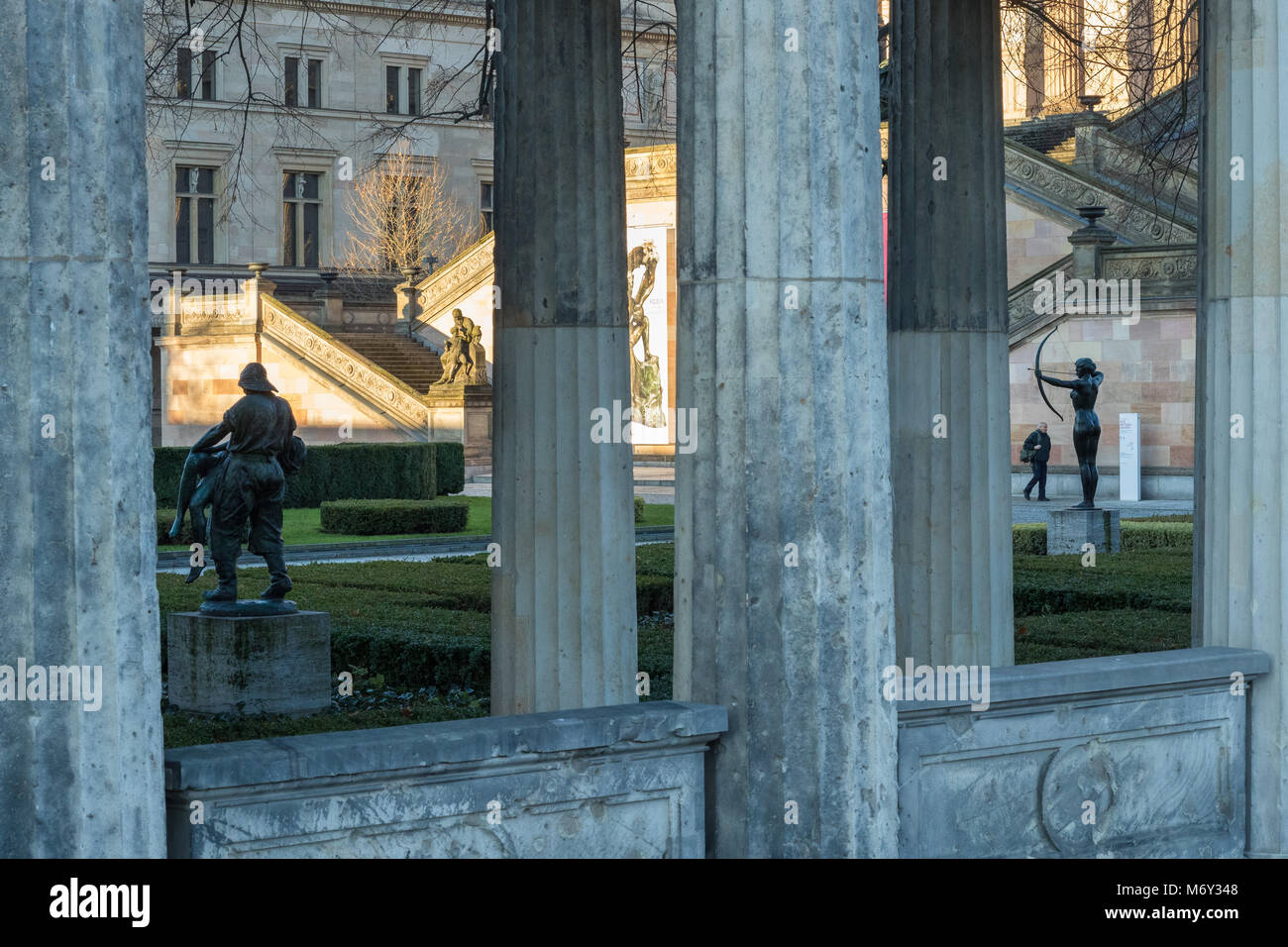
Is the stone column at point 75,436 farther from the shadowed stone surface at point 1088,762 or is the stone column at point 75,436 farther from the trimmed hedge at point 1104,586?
the trimmed hedge at point 1104,586

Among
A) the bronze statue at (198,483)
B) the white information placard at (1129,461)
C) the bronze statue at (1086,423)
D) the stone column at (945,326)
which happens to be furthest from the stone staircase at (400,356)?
the stone column at (945,326)

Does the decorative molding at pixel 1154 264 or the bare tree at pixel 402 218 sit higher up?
Result: the bare tree at pixel 402 218

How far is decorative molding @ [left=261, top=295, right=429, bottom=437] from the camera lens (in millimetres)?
38188

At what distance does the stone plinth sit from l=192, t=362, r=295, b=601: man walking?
11179 mm

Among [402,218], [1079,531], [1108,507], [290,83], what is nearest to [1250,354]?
[1079,531]

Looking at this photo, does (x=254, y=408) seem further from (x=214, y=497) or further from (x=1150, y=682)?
(x=1150, y=682)

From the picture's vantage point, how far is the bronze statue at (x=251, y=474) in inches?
445

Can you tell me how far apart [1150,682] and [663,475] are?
26.4 m

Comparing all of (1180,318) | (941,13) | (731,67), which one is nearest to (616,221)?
(941,13)

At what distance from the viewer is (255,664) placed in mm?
11227

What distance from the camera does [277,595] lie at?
11609 millimetres

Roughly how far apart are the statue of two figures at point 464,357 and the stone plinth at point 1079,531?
19.0 m

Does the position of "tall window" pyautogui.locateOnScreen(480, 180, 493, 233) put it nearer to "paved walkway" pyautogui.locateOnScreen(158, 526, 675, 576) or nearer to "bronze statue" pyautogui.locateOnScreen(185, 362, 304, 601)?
"paved walkway" pyautogui.locateOnScreen(158, 526, 675, 576)

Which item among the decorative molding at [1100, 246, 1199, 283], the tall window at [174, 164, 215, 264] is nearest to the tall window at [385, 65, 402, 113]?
the tall window at [174, 164, 215, 264]
